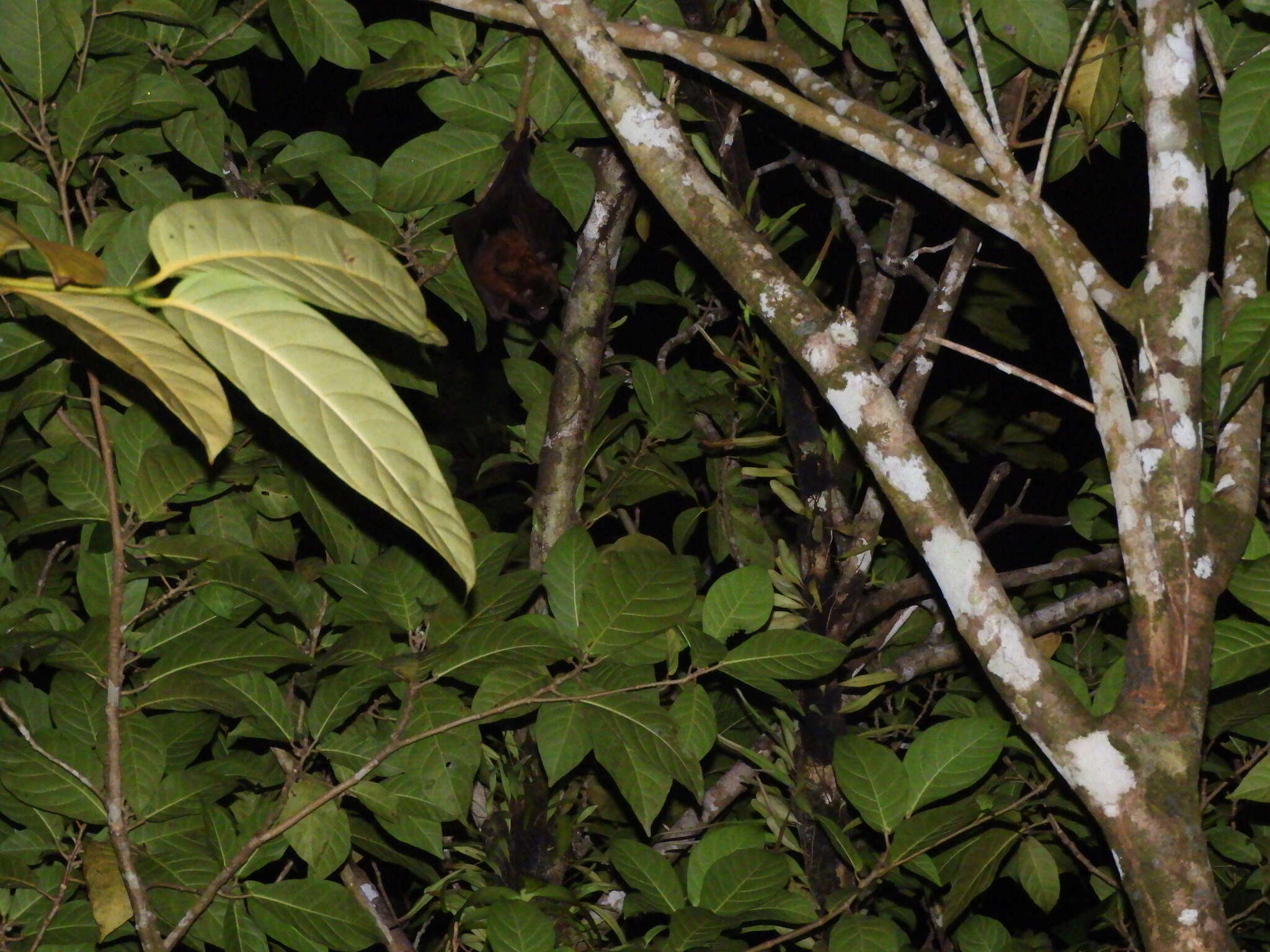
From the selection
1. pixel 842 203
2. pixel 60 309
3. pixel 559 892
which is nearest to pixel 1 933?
pixel 559 892

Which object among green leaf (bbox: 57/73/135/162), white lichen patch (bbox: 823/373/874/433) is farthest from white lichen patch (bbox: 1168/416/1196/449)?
green leaf (bbox: 57/73/135/162)

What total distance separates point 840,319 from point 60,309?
619 millimetres

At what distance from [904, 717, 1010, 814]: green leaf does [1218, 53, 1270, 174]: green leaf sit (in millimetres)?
578

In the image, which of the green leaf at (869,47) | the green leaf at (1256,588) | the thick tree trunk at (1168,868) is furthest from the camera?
the green leaf at (869,47)

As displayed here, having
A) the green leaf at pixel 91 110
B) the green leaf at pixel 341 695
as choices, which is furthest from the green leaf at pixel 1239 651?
the green leaf at pixel 91 110

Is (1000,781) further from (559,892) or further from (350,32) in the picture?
(350,32)

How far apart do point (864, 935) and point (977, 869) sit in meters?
0.19

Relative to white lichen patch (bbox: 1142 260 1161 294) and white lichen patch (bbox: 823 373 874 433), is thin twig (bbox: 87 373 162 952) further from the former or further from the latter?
white lichen patch (bbox: 1142 260 1161 294)

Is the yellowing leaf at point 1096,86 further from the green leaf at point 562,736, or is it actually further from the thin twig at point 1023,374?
the green leaf at point 562,736

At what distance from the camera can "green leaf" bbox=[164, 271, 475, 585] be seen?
1.61ft

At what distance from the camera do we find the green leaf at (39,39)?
1.12 m

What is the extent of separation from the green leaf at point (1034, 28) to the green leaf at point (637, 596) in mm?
630

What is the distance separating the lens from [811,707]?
1.26 metres

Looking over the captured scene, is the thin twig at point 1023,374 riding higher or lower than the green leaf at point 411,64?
lower
